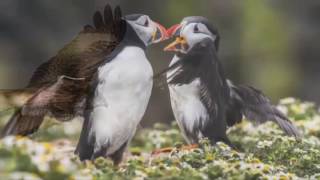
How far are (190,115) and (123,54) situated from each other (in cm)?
54

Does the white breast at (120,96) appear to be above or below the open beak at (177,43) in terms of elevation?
below

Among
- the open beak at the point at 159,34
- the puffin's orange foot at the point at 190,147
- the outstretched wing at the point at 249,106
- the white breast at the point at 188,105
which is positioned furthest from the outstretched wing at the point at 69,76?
the outstretched wing at the point at 249,106

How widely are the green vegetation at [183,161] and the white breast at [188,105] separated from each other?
6.2 inches

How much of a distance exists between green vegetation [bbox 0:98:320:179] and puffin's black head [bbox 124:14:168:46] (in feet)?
1.91

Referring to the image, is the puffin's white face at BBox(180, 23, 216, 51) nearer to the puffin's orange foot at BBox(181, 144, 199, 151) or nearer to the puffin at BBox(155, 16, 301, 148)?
the puffin at BBox(155, 16, 301, 148)

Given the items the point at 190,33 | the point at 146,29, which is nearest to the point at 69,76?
the point at 146,29

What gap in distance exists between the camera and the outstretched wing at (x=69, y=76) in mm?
4602

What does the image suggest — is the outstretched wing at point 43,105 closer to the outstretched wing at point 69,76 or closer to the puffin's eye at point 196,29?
the outstretched wing at point 69,76

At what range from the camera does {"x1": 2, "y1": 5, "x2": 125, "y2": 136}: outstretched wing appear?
4.60 m

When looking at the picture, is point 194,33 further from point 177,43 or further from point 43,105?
point 43,105

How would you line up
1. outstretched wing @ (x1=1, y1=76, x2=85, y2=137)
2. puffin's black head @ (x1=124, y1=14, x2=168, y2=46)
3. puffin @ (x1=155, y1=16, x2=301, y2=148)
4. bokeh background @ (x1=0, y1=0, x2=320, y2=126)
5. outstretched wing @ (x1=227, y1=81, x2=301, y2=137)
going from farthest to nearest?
bokeh background @ (x1=0, y1=0, x2=320, y2=126) < outstretched wing @ (x1=227, y1=81, x2=301, y2=137) < puffin @ (x1=155, y1=16, x2=301, y2=148) < puffin's black head @ (x1=124, y1=14, x2=168, y2=46) < outstretched wing @ (x1=1, y1=76, x2=85, y2=137)

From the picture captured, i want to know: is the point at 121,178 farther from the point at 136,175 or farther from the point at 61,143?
the point at 61,143

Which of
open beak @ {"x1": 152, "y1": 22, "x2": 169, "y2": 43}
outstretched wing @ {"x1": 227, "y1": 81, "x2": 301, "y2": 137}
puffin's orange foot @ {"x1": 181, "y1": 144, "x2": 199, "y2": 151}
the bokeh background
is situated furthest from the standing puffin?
the bokeh background

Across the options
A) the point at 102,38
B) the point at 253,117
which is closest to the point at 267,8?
the point at 253,117
